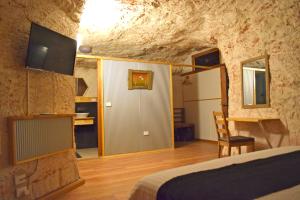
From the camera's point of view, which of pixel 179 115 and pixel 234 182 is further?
pixel 179 115

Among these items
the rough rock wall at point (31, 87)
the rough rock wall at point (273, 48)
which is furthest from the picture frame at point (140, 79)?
the rough rock wall at point (31, 87)

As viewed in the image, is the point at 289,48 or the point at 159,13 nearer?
the point at 289,48

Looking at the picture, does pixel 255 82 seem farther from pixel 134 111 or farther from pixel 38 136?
pixel 38 136

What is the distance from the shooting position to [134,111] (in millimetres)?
5055

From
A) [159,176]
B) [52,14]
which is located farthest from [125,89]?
[159,176]

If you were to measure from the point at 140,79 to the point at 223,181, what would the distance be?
409cm

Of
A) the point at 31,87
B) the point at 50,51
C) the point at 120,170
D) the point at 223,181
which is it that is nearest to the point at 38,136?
the point at 31,87

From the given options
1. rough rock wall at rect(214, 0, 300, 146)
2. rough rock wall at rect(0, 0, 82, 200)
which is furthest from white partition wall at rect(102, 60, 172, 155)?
rough rock wall at rect(0, 0, 82, 200)

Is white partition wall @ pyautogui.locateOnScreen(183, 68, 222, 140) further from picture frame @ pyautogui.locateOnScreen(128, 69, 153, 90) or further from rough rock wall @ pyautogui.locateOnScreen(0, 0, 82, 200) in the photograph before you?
rough rock wall @ pyautogui.locateOnScreen(0, 0, 82, 200)

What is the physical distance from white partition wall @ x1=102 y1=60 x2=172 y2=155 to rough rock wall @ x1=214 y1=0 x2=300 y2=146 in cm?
158

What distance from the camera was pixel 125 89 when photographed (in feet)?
16.3

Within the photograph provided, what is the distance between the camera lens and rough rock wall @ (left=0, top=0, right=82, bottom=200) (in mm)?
2193

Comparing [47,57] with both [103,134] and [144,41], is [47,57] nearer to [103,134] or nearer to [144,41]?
[103,134]

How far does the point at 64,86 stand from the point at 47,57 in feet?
1.85
